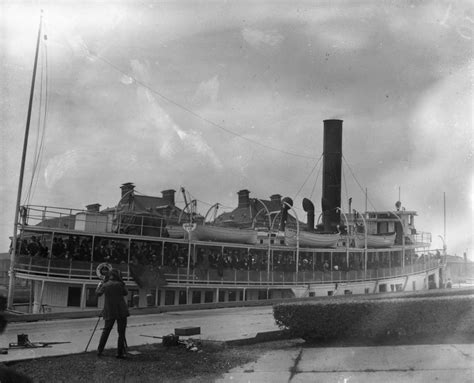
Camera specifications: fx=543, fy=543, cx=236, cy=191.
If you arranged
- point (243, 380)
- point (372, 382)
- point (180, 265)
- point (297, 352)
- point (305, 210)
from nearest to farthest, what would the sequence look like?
point (372, 382)
point (243, 380)
point (297, 352)
point (180, 265)
point (305, 210)

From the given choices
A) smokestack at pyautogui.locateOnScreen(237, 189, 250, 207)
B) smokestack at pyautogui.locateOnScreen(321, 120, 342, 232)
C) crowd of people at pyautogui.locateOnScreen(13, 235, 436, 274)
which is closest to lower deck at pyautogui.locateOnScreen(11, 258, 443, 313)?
crowd of people at pyautogui.locateOnScreen(13, 235, 436, 274)

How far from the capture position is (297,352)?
30.9ft

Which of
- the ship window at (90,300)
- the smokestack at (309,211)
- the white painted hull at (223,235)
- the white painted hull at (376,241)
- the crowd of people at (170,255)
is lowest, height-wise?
the ship window at (90,300)

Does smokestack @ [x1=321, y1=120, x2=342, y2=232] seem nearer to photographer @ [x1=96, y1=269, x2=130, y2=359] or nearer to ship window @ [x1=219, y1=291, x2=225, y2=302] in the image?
ship window @ [x1=219, y1=291, x2=225, y2=302]

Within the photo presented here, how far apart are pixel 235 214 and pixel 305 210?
13.9 metres

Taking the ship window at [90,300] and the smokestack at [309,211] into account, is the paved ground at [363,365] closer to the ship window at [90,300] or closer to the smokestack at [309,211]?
the ship window at [90,300]

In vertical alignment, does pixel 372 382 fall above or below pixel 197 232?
below

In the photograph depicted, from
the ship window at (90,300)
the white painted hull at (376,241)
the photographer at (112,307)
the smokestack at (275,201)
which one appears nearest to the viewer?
the photographer at (112,307)

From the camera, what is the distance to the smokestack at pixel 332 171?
41125mm

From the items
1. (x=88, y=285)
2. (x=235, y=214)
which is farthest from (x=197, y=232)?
(x=235, y=214)

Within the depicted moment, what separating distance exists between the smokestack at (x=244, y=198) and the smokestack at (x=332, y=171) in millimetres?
13398

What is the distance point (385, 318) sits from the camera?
32.7 feet

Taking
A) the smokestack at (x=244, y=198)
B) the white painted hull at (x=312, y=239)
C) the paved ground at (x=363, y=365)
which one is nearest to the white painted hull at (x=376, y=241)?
the white painted hull at (x=312, y=239)

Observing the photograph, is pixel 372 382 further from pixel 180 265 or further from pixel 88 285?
pixel 180 265
